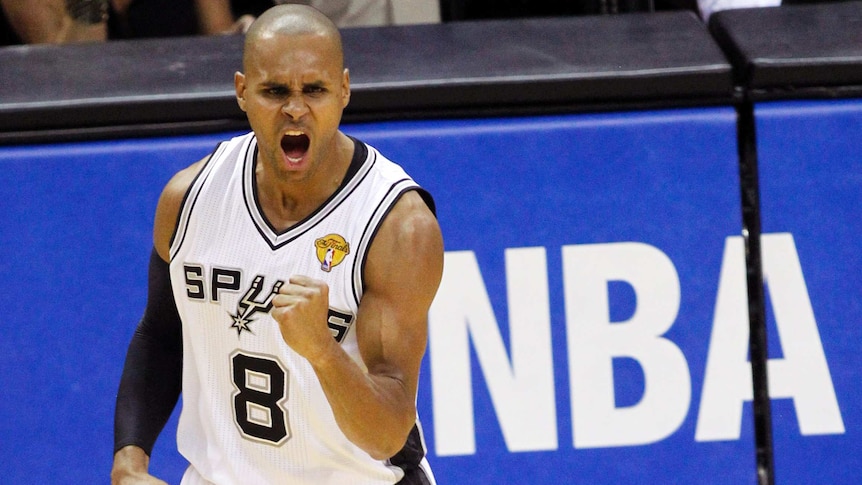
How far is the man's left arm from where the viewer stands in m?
1.89

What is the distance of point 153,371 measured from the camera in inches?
93.6

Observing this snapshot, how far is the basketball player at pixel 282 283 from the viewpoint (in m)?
2.03

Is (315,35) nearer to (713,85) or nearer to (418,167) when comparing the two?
(418,167)

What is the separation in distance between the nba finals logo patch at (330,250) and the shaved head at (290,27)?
0.31 metres

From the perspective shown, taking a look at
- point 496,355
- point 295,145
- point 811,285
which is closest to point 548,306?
point 496,355

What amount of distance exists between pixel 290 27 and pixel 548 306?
134 cm

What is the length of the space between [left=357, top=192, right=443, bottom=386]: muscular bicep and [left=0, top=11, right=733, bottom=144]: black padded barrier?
3.31 ft

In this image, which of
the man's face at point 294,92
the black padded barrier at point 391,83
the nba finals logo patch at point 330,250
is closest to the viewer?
the man's face at point 294,92

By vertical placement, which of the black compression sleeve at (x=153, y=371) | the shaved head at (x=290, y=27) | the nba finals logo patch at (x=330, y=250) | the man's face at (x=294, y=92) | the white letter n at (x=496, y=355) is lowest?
the white letter n at (x=496, y=355)

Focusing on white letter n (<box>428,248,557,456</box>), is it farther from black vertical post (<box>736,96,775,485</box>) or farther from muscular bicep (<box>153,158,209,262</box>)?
muscular bicep (<box>153,158,209,262</box>)

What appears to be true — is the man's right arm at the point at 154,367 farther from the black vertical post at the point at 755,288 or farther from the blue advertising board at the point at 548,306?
the black vertical post at the point at 755,288

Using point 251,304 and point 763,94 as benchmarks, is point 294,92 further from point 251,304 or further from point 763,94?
point 763,94

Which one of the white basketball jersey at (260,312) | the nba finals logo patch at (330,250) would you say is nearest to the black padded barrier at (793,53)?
the white basketball jersey at (260,312)

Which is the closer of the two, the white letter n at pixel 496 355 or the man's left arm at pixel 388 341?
the man's left arm at pixel 388 341
